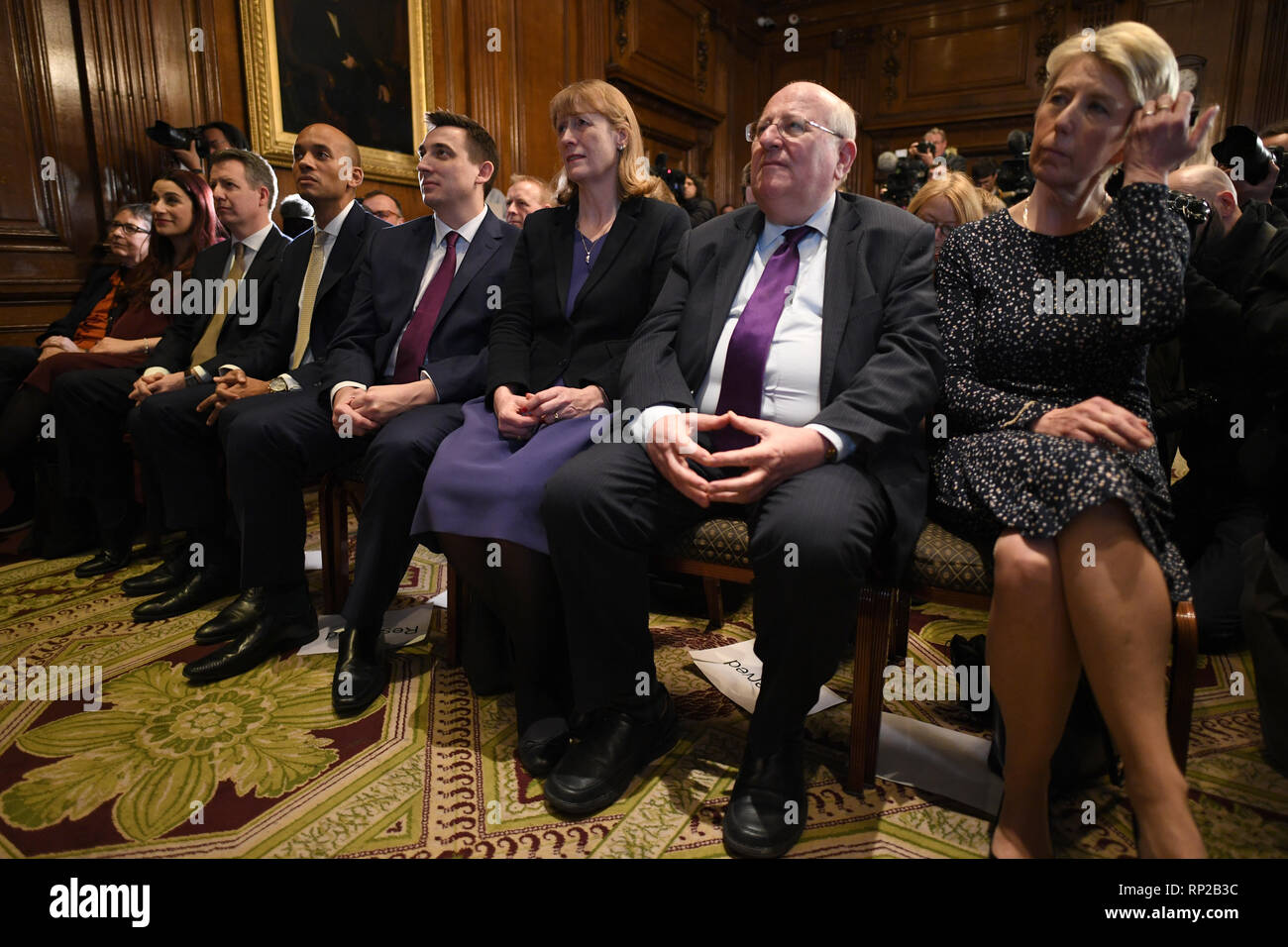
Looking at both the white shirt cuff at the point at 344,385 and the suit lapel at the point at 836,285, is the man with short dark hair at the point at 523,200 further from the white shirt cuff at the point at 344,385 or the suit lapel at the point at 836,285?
the suit lapel at the point at 836,285

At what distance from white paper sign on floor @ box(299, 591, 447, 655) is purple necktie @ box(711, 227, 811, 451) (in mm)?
1304

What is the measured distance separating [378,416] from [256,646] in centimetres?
76

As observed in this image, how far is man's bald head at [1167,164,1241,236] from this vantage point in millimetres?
2012

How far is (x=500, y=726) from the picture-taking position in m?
1.91

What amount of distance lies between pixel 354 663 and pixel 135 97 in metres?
3.76

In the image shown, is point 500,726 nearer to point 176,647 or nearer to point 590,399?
point 590,399

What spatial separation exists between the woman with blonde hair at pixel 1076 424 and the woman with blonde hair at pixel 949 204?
31.5 inches

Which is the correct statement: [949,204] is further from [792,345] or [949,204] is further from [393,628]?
[393,628]

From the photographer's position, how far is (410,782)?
1.68 m

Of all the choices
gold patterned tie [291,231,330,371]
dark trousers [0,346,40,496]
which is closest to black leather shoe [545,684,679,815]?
gold patterned tie [291,231,330,371]

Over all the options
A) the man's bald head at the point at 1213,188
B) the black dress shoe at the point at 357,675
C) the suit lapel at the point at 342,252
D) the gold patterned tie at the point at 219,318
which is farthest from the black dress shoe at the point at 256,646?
the man's bald head at the point at 1213,188

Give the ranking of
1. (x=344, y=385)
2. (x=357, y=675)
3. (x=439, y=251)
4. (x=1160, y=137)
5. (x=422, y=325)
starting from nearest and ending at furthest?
(x=1160, y=137) → (x=357, y=675) → (x=344, y=385) → (x=422, y=325) → (x=439, y=251)

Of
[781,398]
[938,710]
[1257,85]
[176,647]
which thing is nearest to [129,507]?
[176,647]

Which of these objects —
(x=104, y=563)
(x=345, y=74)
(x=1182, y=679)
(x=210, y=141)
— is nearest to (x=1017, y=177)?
(x=1182, y=679)
